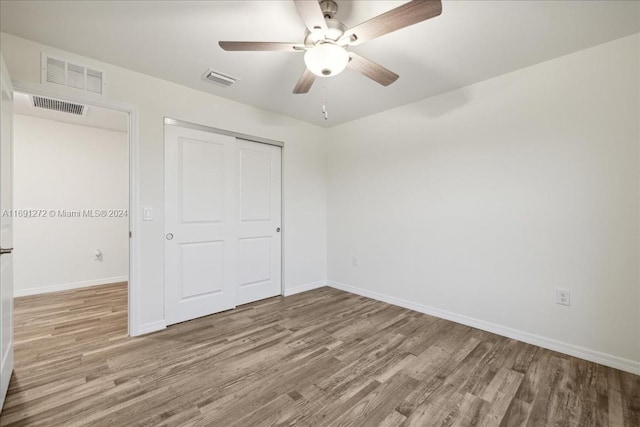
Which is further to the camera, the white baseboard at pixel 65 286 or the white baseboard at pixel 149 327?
the white baseboard at pixel 65 286

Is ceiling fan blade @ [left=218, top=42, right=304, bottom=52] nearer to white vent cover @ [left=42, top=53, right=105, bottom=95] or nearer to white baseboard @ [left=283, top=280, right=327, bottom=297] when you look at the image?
white vent cover @ [left=42, top=53, right=105, bottom=95]

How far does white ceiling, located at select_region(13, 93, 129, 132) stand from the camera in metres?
3.43

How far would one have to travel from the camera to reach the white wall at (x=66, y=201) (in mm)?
3756

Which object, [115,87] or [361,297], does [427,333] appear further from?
[115,87]

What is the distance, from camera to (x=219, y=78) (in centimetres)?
265

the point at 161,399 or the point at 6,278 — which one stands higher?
the point at 6,278

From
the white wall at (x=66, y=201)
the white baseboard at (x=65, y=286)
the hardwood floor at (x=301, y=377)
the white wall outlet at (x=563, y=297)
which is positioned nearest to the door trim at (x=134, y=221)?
the hardwood floor at (x=301, y=377)

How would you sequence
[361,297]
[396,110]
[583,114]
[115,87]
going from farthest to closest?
[361,297], [396,110], [115,87], [583,114]

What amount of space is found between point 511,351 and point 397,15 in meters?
2.62

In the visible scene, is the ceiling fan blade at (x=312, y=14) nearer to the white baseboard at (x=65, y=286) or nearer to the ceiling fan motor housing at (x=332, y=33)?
the ceiling fan motor housing at (x=332, y=33)

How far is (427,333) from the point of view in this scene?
8.68ft

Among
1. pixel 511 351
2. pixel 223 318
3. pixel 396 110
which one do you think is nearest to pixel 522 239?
pixel 511 351

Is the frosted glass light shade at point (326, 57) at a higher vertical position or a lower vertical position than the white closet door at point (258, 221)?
higher

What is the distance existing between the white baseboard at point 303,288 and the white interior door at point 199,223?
Answer: 0.77 metres
